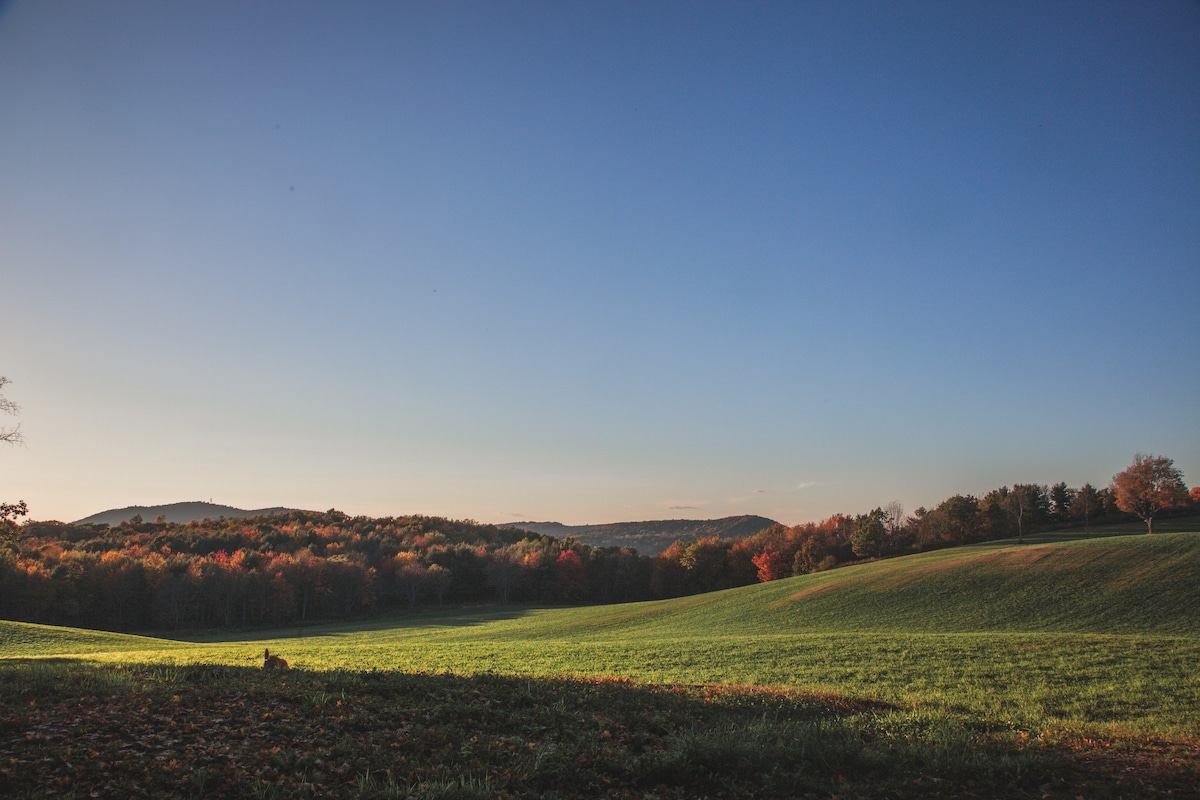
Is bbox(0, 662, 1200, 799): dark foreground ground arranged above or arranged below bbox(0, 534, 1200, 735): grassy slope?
above

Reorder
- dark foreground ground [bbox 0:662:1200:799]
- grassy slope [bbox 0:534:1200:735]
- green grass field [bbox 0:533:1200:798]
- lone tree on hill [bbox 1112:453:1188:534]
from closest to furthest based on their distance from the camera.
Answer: dark foreground ground [bbox 0:662:1200:799]
green grass field [bbox 0:533:1200:798]
grassy slope [bbox 0:534:1200:735]
lone tree on hill [bbox 1112:453:1188:534]

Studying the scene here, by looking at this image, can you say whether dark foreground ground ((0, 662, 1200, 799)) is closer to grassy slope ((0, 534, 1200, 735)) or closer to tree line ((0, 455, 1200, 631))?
grassy slope ((0, 534, 1200, 735))

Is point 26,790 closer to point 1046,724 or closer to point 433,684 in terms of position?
point 433,684

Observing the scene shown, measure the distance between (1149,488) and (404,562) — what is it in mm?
100705

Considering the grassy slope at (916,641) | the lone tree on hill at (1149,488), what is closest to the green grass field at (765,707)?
the grassy slope at (916,641)

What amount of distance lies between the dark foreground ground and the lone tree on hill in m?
80.7

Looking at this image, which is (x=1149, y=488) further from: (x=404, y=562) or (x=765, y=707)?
(x=404, y=562)

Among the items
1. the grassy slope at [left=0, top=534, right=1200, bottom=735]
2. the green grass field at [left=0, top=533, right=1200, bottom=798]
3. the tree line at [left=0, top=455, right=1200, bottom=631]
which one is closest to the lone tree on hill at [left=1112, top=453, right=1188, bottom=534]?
the tree line at [left=0, top=455, right=1200, bottom=631]

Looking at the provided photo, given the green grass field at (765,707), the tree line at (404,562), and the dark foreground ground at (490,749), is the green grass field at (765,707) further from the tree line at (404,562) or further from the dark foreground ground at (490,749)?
the tree line at (404,562)

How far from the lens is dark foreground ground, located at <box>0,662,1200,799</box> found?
721cm

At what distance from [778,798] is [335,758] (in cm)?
568

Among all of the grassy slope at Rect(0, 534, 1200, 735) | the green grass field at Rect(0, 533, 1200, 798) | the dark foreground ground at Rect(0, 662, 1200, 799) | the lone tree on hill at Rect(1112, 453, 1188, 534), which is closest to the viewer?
the dark foreground ground at Rect(0, 662, 1200, 799)

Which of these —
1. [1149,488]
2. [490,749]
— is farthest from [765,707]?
[1149,488]

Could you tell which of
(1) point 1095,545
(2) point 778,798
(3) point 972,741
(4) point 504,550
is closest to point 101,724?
(2) point 778,798
